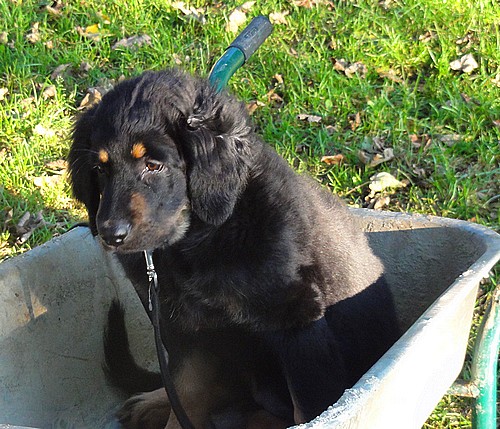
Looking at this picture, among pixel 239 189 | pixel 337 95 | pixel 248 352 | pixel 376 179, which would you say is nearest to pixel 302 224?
pixel 239 189

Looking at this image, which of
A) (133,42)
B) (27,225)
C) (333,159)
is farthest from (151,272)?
(133,42)

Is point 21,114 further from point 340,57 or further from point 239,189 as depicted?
point 239,189

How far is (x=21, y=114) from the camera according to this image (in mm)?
4621

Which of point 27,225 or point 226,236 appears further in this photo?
point 27,225

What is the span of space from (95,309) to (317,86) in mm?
2393

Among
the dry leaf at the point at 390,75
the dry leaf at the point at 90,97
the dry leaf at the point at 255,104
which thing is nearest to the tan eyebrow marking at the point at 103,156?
the dry leaf at the point at 255,104

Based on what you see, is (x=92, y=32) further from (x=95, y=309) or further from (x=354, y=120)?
(x=95, y=309)

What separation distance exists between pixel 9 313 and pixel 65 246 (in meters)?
0.32

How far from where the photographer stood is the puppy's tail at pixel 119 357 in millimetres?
2836

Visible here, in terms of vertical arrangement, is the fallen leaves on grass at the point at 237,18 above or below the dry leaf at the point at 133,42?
below

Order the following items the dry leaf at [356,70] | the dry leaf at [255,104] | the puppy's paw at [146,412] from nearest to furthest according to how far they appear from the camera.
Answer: the puppy's paw at [146,412] < the dry leaf at [255,104] < the dry leaf at [356,70]

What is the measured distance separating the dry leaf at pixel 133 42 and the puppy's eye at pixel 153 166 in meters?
3.34

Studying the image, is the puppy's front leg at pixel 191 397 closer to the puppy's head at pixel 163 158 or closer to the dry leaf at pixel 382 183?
the puppy's head at pixel 163 158

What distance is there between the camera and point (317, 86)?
15.4ft
